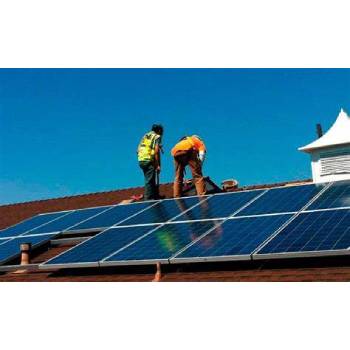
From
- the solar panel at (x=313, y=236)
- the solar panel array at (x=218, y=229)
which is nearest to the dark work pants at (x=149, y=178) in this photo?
the solar panel array at (x=218, y=229)

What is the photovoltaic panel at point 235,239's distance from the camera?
709cm

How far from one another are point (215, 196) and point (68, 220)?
11.5ft

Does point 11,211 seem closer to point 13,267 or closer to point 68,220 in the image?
point 68,220

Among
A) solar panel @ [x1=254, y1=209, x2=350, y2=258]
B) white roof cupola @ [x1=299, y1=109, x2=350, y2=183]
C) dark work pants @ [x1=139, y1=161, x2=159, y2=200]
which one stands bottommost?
solar panel @ [x1=254, y1=209, x2=350, y2=258]

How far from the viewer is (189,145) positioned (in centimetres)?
1286

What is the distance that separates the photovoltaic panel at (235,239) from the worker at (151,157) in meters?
5.26

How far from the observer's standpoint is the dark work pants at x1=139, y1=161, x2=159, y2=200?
1352 centimetres

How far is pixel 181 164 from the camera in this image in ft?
42.7

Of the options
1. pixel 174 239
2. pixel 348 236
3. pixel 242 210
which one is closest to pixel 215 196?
pixel 242 210

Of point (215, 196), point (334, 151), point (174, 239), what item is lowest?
point (174, 239)

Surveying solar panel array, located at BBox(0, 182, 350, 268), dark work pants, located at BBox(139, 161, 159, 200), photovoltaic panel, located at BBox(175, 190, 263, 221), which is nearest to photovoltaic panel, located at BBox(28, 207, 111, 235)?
solar panel array, located at BBox(0, 182, 350, 268)

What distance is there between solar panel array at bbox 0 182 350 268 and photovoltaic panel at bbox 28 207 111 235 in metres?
0.13

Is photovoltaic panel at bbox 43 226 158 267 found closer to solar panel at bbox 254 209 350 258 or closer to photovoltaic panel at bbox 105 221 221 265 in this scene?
photovoltaic panel at bbox 105 221 221 265

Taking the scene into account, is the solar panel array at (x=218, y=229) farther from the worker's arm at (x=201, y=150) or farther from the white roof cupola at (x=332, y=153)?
the white roof cupola at (x=332, y=153)
